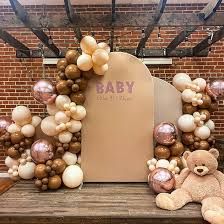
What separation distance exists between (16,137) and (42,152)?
0.62 m

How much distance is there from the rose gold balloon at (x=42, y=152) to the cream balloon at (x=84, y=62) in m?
0.87

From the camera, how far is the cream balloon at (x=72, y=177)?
10.2 feet

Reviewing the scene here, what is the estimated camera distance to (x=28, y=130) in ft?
11.7

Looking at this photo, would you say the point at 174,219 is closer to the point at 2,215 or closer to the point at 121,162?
the point at 121,162

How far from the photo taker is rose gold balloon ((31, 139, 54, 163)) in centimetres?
312

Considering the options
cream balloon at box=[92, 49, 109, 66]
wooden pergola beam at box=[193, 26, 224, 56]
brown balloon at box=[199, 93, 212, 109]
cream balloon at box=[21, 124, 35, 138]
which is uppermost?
wooden pergola beam at box=[193, 26, 224, 56]

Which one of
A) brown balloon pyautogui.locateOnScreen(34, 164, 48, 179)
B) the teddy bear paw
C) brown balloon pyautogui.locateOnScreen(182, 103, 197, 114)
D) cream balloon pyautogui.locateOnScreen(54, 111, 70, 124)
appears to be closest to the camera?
the teddy bear paw

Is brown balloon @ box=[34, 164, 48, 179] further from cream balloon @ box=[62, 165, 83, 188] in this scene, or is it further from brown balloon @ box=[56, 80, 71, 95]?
brown balloon @ box=[56, 80, 71, 95]

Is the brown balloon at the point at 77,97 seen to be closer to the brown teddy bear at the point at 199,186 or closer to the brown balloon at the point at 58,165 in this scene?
the brown balloon at the point at 58,165

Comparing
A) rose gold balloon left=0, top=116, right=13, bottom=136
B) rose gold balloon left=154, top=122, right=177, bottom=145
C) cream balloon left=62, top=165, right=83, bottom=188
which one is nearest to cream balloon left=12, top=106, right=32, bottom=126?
rose gold balloon left=0, top=116, right=13, bottom=136

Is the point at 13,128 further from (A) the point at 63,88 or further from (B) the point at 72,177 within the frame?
(B) the point at 72,177

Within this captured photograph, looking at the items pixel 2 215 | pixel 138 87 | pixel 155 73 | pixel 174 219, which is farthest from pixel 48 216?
pixel 155 73

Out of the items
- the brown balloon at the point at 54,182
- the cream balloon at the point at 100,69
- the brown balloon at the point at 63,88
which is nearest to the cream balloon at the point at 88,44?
the cream balloon at the point at 100,69

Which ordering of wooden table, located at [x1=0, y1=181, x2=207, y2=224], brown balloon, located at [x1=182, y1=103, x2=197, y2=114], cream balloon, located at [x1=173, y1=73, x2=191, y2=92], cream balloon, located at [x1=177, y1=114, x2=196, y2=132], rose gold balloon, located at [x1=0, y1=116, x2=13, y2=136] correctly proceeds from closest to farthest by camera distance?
wooden table, located at [x1=0, y1=181, x2=207, y2=224], cream balloon, located at [x1=177, y1=114, x2=196, y2=132], brown balloon, located at [x1=182, y1=103, x2=197, y2=114], cream balloon, located at [x1=173, y1=73, x2=191, y2=92], rose gold balloon, located at [x1=0, y1=116, x2=13, y2=136]
